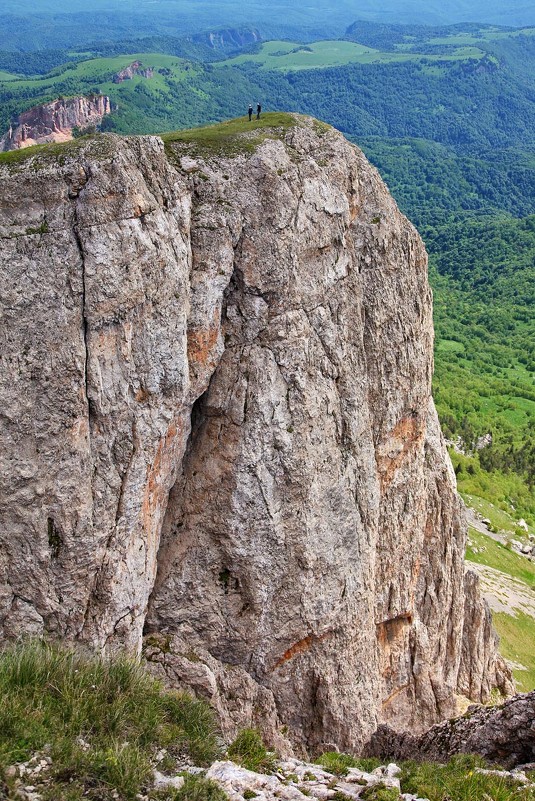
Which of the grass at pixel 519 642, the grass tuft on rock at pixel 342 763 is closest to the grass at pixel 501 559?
the grass at pixel 519 642

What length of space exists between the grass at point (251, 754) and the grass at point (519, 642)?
30107mm

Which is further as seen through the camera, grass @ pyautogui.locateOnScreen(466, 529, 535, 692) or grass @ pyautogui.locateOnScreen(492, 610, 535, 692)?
grass @ pyautogui.locateOnScreen(466, 529, 535, 692)

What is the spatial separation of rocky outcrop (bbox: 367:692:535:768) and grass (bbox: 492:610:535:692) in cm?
2273

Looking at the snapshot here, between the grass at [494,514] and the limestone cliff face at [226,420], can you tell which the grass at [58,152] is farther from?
the grass at [494,514]

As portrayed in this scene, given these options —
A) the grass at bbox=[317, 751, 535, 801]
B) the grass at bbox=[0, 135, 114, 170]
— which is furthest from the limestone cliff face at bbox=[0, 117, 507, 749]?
the grass at bbox=[317, 751, 535, 801]

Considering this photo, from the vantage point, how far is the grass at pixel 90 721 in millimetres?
12711

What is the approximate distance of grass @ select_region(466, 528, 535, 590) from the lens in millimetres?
61656

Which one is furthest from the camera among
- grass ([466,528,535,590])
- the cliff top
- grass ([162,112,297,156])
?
grass ([466,528,535,590])

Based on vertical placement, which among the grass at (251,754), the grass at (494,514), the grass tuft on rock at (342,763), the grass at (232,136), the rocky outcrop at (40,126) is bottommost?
the grass at (494,514)

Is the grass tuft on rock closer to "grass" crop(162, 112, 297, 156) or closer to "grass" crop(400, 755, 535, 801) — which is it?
"grass" crop(400, 755, 535, 801)

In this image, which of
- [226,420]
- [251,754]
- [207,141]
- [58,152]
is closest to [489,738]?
[251,754]

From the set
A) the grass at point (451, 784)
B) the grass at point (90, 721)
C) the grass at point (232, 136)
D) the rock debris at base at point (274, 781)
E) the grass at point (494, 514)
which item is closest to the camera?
the rock debris at base at point (274, 781)

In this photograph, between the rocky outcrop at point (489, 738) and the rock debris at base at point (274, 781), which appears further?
the rocky outcrop at point (489, 738)

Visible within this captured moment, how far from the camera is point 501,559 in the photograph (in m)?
64.0
